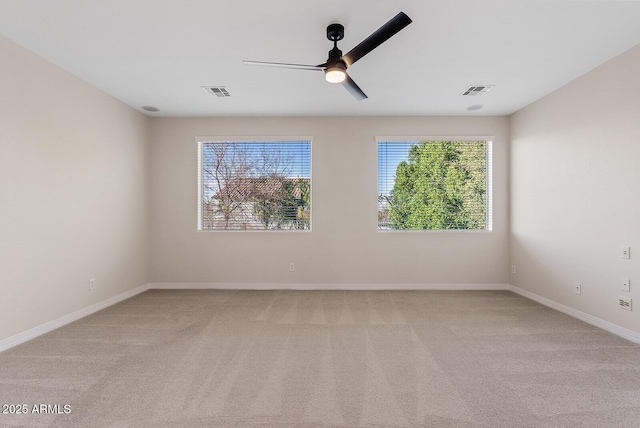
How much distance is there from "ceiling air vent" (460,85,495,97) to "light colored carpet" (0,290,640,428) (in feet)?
8.62

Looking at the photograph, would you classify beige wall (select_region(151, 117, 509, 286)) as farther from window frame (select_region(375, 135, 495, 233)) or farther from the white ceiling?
the white ceiling

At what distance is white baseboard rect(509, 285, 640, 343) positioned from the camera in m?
2.58

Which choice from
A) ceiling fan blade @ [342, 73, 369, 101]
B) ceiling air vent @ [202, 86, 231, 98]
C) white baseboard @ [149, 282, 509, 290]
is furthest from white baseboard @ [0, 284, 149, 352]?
ceiling fan blade @ [342, 73, 369, 101]

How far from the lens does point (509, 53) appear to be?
8.55ft

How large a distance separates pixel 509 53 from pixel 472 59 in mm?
305

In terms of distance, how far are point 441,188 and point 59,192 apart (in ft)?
15.6

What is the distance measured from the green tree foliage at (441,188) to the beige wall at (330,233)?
0.57ft

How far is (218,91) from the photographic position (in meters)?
3.42

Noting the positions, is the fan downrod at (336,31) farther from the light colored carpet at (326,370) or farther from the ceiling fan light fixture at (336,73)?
the light colored carpet at (326,370)

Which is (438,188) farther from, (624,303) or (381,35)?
(381,35)

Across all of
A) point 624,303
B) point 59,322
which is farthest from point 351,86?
point 59,322

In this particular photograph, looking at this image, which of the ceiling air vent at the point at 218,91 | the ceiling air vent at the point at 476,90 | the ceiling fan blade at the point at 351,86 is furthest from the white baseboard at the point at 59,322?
Result: the ceiling air vent at the point at 476,90

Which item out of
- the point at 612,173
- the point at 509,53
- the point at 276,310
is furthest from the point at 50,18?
the point at 612,173

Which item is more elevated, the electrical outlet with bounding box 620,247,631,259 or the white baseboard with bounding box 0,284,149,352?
the electrical outlet with bounding box 620,247,631,259
